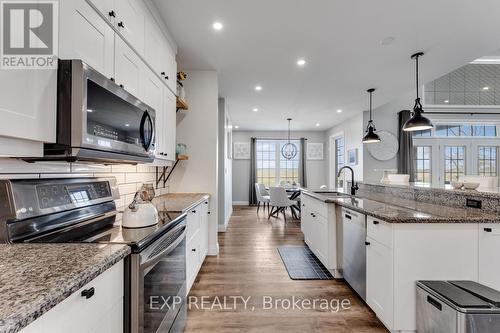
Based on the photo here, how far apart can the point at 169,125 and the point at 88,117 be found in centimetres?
156

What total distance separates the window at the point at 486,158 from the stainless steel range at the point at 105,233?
8.16 m

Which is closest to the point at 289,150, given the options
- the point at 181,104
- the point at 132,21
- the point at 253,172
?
the point at 253,172

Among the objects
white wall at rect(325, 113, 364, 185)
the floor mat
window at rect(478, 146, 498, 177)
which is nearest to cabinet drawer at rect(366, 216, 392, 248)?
the floor mat

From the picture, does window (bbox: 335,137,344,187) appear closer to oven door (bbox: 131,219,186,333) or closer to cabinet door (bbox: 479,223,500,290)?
cabinet door (bbox: 479,223,500,290)

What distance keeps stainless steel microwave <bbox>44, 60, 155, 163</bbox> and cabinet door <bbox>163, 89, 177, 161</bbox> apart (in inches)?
40.8

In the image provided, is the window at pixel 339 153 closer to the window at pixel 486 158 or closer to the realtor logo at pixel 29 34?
the window at pixel 486 158

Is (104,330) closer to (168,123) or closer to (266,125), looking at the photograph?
(168,123)

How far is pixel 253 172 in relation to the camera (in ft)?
28.0

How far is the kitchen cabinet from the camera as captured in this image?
2822mm

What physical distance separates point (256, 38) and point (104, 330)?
2.73 m

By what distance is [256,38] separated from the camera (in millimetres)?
2658

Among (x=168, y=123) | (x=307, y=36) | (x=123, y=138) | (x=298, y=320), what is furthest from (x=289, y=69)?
(x=298, y=320)

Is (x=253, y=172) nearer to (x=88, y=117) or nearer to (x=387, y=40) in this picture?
(x=387, y=40)

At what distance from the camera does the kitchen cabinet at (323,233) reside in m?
2.82
